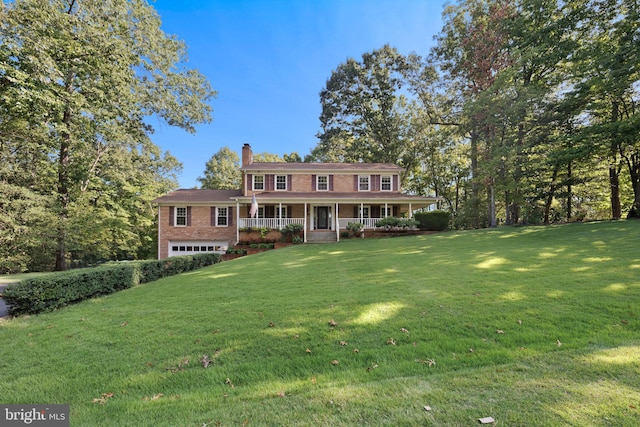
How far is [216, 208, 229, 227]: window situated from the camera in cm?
1895

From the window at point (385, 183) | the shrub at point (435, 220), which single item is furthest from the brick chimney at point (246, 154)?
the shrub at point (435, 220)

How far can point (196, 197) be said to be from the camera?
19.1 m

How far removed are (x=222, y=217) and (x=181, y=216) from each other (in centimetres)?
271

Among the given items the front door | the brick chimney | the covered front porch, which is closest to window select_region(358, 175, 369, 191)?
the covered front porch

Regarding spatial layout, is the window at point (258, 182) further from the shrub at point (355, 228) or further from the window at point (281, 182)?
the shrub at point (355, 228)

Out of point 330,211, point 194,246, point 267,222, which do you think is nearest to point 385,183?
point 330,211

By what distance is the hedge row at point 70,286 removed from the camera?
5891 millimetres

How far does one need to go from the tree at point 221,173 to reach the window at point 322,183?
17.0 metres

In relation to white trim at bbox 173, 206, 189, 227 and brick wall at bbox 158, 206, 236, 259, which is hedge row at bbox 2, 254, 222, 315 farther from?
white trim at bbox 173, 206, 189, 227

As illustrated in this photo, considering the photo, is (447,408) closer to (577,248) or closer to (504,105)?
(577,248)

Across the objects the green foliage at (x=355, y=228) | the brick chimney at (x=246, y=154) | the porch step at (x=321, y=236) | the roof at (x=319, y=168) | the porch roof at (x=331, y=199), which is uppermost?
the brick chimney at (x=246, y=154)

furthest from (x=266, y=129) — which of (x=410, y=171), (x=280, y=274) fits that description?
(x=280, y=274)

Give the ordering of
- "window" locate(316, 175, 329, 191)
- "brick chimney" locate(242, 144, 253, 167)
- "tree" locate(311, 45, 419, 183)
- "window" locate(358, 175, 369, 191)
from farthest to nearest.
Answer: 1. "tree" locate(311, 45, 419, 183)
2. "window" locate(358, 175, 369, 191)
3. "window" locate(316, 175, 329, 191)
4. "brick chimney" locate(242, 144, 253, 167)

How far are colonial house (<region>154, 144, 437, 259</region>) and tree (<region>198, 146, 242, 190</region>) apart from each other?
13.6m
